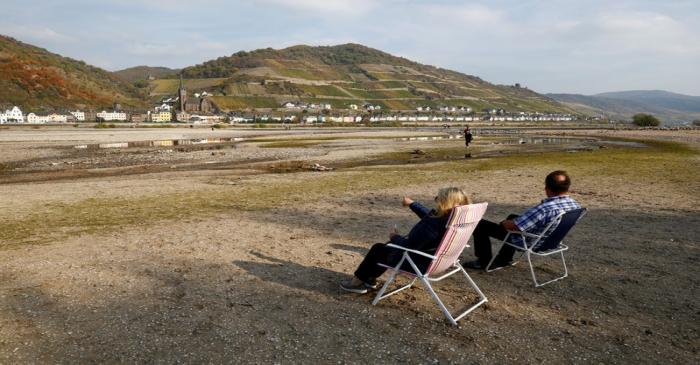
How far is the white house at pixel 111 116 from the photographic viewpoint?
163062mm

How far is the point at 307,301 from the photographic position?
19.6 ft

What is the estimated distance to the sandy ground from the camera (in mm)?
4703

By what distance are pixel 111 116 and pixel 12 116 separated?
30317mm

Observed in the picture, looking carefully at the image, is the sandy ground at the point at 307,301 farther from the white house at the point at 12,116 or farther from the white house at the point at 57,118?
the white house at the point at 57,118

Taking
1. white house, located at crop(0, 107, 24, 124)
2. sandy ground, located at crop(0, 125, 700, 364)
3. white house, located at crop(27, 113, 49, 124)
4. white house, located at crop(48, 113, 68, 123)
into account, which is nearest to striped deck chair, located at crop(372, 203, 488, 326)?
sandy ground, located at crop(0, 125, 700, 364)

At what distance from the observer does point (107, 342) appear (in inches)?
190

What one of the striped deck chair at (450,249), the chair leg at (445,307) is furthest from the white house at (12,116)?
the chair leg at (445,307)

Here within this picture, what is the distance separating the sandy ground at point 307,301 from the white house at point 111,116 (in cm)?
17551

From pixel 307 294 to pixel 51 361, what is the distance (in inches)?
116

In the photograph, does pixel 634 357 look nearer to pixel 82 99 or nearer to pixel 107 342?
pixel 107 342

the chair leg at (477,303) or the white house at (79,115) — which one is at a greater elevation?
the white house at (79,115)

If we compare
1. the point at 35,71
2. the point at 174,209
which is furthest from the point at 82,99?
the point at 174,209

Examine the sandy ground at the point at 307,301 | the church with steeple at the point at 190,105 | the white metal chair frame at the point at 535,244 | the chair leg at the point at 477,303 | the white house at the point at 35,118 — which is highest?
the church with steeple at the point at 190,105

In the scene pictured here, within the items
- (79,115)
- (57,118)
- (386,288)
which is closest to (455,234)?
(386,288)
